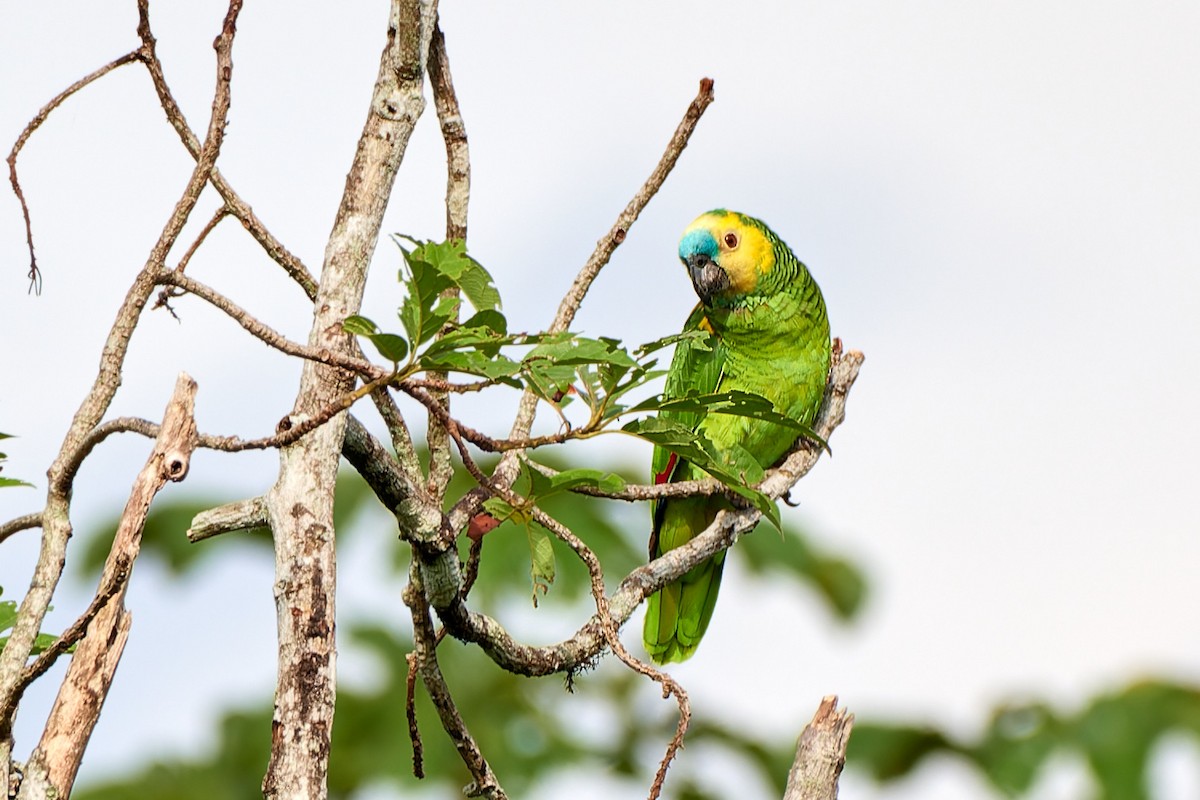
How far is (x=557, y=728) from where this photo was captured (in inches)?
285

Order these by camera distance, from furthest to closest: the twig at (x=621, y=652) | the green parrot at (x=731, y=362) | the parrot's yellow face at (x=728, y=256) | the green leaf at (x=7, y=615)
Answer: the parrot's yellow face at (x=728, y=256), the green parrot at (x=731, y=362), the green leaf at (x=7, y=615), the twig at (x=621, y=652)

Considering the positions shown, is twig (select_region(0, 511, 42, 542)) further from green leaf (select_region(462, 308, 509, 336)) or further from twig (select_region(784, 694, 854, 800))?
twig (select_region(784, 694, 854, 800))

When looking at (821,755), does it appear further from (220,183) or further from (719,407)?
(220,183)

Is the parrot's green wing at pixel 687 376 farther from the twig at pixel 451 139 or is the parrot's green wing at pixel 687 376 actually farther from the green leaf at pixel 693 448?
the green leaf at pixel 693 448

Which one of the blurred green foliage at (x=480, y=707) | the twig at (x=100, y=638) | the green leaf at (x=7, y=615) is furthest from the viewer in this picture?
the blurred green foliage at (x=480, y=707)

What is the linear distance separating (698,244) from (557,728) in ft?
11.4

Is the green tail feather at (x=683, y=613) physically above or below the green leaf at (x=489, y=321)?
above

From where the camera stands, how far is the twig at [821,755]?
8.38ft

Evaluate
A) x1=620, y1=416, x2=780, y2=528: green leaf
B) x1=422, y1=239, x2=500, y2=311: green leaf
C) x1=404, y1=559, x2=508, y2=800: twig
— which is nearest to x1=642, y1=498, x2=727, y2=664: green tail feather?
x1=404, y1=559, x2=508, y2=800: twig

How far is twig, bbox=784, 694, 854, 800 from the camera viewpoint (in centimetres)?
255

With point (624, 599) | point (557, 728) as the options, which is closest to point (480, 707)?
point (557, 728)

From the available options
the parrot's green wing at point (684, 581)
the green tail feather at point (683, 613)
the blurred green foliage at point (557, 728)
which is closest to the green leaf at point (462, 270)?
the parrot's green wing at point (684, 581)

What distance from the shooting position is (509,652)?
230 centimetres

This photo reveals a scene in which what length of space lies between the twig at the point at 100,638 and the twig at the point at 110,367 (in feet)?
0.75
